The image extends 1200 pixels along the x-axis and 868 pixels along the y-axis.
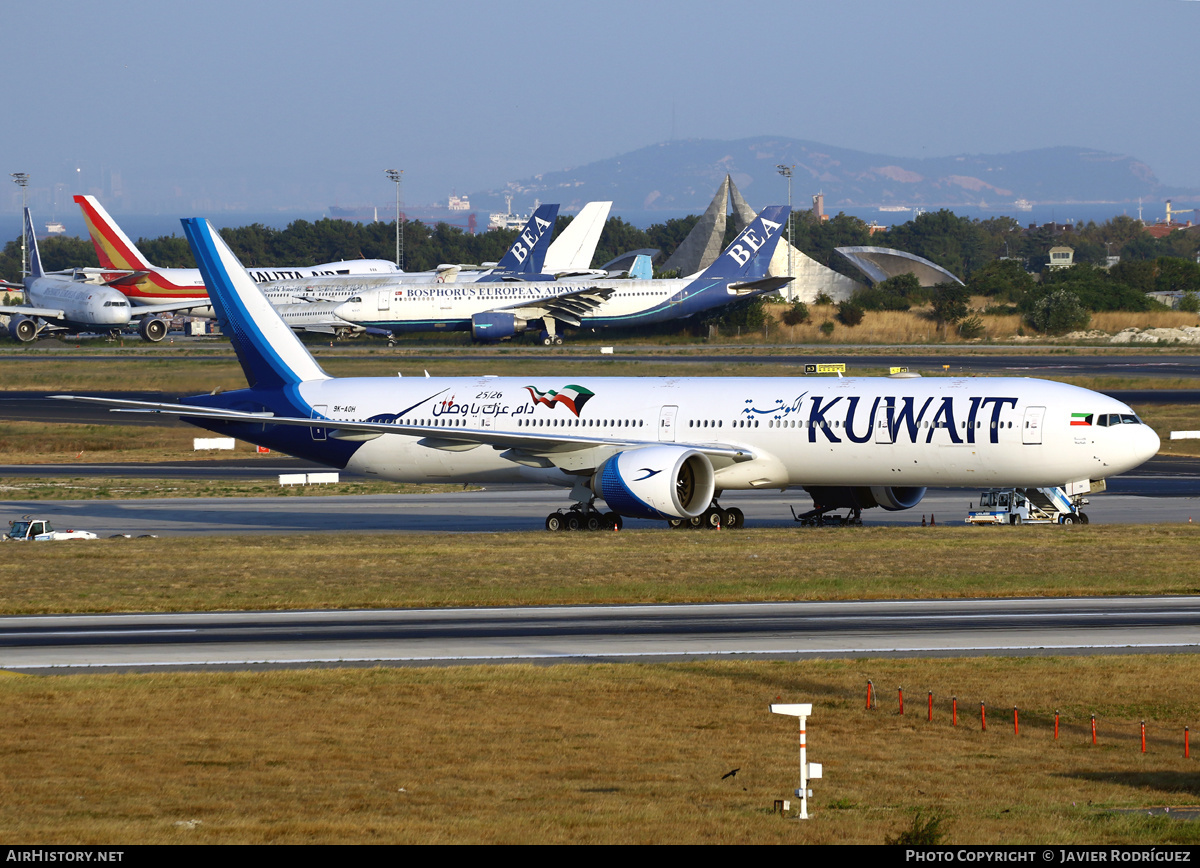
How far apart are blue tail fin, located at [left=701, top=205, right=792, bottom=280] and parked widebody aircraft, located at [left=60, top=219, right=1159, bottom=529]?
224 feet

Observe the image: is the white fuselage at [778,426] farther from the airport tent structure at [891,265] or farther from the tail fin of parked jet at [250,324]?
the airport tent structure at [891,265]

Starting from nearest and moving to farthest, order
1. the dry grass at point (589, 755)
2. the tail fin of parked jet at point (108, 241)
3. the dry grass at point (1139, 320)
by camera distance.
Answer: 1. the dry grass at point (589, 755)
2. the dry grass at point (1139, 320)
3. the tail fin of parked jet at point (108, 241)

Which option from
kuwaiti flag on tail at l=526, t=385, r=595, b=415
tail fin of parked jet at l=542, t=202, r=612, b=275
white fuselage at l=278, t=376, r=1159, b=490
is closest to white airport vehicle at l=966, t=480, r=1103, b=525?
white fuselage at l=278, t=376, r=1159, b=490

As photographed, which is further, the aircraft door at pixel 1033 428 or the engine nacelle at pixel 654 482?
the engine nacelle at pixel 654 482

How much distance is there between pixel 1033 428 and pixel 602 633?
17.0 m

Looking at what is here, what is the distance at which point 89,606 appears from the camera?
32.6 meters

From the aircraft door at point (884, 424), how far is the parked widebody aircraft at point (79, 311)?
307 ft

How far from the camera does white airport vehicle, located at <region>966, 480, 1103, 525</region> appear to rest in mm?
45469

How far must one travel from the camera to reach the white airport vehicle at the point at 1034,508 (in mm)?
45469

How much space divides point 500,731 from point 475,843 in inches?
242

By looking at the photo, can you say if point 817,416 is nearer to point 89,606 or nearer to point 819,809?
point 89,606

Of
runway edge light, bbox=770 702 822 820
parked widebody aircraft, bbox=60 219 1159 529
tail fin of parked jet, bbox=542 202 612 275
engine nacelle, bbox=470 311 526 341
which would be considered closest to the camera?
runway edge light, bbox=770 702 822 820

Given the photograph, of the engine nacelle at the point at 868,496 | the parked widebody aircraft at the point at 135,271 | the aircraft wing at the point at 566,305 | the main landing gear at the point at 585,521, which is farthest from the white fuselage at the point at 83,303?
the engine nacelle at the point at 868,496

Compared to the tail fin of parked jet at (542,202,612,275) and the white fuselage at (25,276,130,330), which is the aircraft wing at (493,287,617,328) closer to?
the white fuselage at (25,276,130,330)
